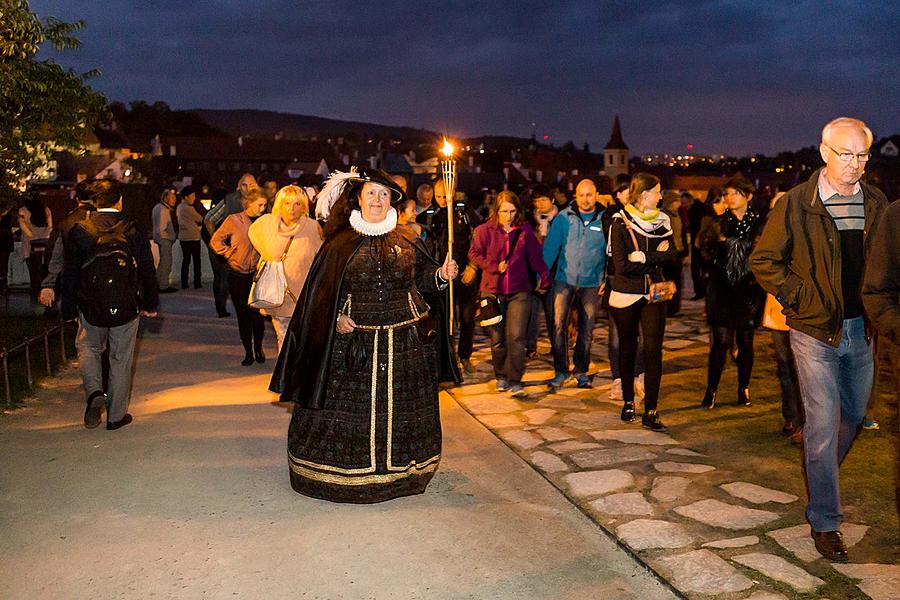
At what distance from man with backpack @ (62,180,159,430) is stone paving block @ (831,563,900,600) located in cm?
551

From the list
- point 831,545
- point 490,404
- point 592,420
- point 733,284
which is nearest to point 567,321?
point 490,404

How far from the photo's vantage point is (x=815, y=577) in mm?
4789

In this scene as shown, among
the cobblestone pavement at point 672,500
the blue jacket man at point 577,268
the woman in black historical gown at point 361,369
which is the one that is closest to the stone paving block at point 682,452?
the cobblestone pavement at point 672,500

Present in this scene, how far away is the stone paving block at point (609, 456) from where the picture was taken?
6902 millimetres

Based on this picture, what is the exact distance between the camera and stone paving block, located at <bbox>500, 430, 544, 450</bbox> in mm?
7391

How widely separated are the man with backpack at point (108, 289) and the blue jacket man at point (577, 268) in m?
3.96

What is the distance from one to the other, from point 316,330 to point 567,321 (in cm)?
404

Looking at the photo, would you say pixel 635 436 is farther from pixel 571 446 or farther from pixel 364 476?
pixel 364 476

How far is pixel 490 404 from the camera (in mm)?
8828

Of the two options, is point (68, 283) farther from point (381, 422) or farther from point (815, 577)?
point (815, 577)

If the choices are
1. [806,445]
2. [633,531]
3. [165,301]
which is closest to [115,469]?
[633,531]

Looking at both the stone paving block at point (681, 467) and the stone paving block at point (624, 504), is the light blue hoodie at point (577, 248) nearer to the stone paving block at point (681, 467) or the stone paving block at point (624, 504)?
the stone paving block at point (681, 467)

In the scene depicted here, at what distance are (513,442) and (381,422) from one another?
1.78m

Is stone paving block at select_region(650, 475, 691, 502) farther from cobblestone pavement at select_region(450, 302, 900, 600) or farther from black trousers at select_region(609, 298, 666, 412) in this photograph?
black trousers at select_region(609, 298, 666, 412)
